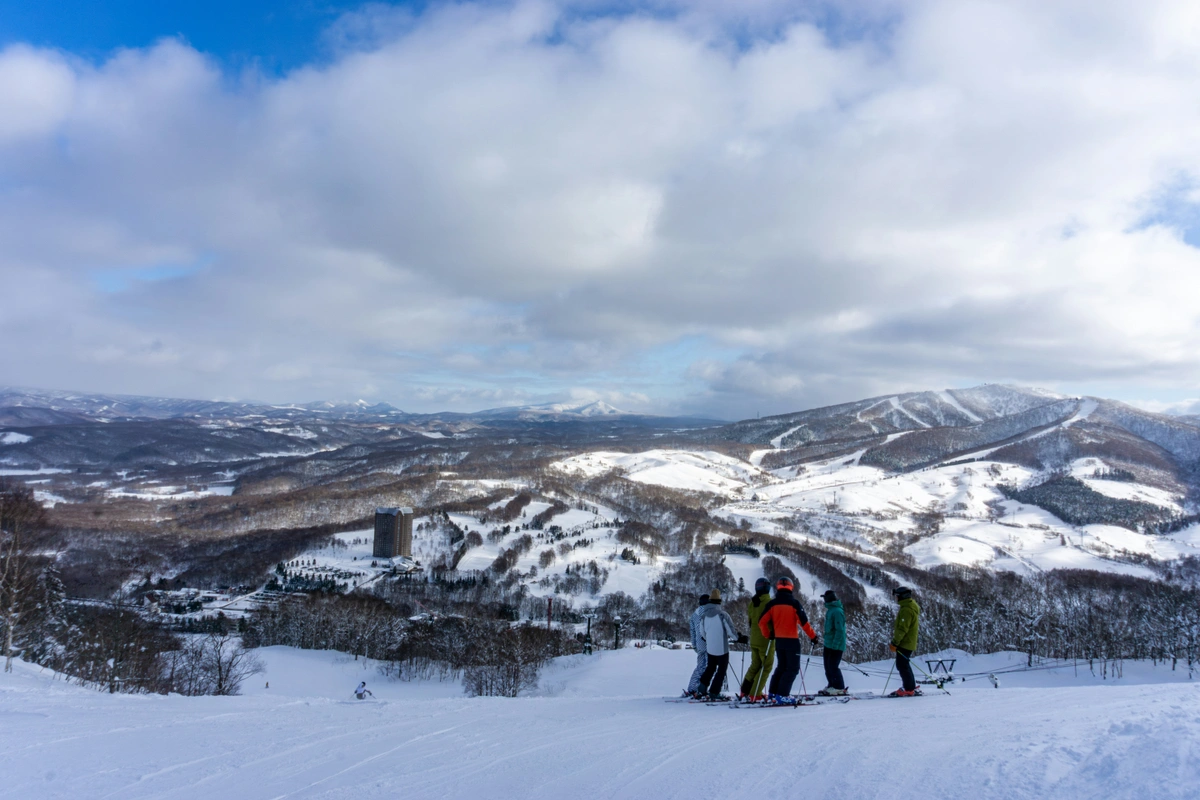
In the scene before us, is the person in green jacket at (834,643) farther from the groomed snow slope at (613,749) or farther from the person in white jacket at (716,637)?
the person in white jacket at (716,637)

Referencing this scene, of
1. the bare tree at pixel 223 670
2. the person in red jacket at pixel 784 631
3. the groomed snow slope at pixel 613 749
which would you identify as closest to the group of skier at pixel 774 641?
the person in red jacket at pixel 784 631

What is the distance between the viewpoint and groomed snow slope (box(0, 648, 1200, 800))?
5695 mm

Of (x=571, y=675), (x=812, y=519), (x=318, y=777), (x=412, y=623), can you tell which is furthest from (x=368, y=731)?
(x=812, y=519)

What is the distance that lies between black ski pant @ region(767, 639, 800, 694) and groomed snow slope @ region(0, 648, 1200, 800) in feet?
2.28

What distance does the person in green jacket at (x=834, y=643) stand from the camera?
1139 cm

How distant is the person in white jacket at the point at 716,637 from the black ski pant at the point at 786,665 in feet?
3.37

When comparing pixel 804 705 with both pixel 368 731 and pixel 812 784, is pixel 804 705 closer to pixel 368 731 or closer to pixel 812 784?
pixel 812 784

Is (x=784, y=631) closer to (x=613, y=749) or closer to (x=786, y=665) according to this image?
(x=786, y=665)

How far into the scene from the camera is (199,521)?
497 ft

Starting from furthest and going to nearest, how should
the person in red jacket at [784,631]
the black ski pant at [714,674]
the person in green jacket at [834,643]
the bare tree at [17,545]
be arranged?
1. the bare tree at [17,545]
2. the black ski pant at [714,674]
3. the person in green jacket at [834,643]
4. the person in red jacket at [784,631]

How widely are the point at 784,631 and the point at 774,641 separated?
1.45 feet

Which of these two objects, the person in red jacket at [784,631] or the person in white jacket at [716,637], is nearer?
the person in red jacket at [784,631]

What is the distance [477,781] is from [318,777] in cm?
180

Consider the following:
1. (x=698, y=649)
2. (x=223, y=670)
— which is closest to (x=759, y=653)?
(x=698, y=649)
